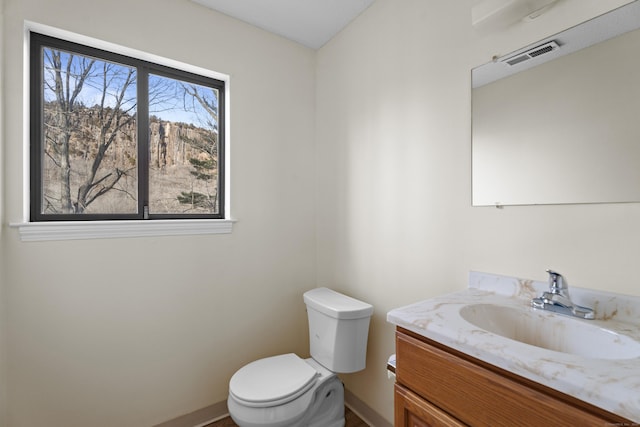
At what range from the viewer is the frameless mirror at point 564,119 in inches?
36.4

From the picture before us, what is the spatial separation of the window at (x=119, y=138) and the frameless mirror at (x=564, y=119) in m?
1.56

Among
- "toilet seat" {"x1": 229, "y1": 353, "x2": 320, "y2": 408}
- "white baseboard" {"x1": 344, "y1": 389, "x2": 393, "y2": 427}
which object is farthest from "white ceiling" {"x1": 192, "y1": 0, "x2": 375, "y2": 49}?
"white baseboard" {"x1": 344, "y1": 389, "x2": 393, "y2": 427}

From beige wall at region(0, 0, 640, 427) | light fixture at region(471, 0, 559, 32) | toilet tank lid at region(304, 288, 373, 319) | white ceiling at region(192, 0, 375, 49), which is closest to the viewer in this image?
light fixture at region(471, 0, 559, 32)

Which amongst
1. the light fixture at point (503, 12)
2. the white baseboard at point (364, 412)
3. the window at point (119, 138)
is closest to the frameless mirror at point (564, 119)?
the light fixture at point (503, 12)

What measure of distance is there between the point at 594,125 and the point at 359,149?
111 cm

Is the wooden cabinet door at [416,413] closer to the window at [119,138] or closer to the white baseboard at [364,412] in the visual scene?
the white baseboard at [364,412]

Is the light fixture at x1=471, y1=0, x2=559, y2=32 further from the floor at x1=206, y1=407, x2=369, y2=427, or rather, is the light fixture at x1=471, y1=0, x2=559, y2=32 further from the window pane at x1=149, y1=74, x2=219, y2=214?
the floor at x1=206, y1=407, x2=369, y2=427

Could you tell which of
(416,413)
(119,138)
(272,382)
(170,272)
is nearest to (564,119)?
(416,413)

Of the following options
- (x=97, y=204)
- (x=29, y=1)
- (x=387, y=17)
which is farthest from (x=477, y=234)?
(x=29, y=1)

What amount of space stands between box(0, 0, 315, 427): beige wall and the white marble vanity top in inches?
49.1

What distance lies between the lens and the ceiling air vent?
3.50 ft

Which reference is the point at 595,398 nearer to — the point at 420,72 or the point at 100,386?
the point at 420,72

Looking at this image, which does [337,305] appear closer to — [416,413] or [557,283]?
[416,413]

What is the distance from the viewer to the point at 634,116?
35.6 inches
